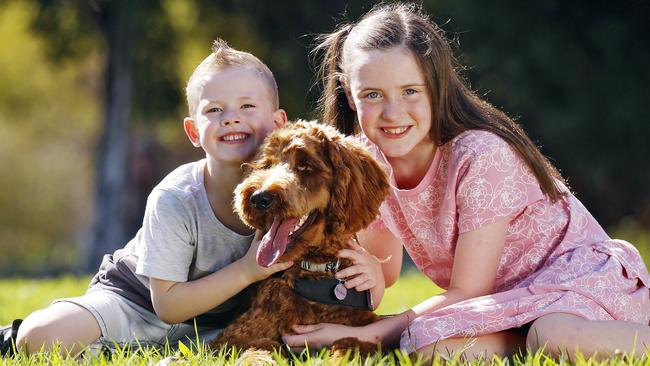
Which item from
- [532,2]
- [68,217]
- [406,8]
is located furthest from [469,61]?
[68,217]

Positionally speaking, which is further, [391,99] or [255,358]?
[391,99]

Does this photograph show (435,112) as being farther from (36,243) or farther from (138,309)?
(36,243)

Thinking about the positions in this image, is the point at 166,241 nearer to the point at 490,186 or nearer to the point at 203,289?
the point at 203,289

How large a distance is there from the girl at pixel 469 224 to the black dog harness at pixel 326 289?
4.3 inches

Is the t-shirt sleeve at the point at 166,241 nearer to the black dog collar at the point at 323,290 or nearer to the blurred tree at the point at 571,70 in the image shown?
the black dog collar at the point at 323,290

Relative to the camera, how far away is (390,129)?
4141mm

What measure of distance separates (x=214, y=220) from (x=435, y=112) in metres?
1.13

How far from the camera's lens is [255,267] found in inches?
149

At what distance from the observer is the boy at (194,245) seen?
13.3 ft

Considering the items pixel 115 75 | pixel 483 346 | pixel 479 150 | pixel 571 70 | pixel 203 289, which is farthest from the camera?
Result: pixel 115 75

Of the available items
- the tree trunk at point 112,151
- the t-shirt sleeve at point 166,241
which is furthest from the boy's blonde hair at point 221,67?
the tree trunk at point 112,151

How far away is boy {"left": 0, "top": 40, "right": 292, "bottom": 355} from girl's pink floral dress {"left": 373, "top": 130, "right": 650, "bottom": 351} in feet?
2.17

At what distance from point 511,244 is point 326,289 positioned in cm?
101

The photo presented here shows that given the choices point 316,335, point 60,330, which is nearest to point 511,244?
point 316,335
